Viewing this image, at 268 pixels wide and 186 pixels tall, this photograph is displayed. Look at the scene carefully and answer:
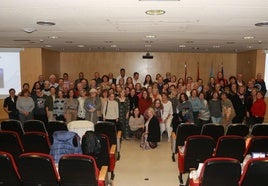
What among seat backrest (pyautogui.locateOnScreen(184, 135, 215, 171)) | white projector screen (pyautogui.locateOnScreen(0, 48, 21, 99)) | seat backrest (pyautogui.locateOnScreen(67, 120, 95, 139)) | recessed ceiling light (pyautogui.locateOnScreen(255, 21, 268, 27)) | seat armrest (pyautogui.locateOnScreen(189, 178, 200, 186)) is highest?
recessed ceiling light (pyautogui.locateOnScreen(255, 21, 268, 27))

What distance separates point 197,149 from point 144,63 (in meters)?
10.5

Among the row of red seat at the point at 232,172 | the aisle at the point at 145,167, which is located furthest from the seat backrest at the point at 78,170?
the aisle at the point at 145,167

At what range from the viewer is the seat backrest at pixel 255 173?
3832mm

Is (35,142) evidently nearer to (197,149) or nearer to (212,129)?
(197,149)

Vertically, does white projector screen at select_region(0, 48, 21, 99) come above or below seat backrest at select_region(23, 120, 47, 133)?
above

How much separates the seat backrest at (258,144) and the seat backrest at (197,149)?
0.73m

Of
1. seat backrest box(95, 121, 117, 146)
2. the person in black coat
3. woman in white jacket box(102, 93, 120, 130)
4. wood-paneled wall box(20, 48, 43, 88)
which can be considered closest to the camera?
seat backrest box(95, 121, 117, 146)

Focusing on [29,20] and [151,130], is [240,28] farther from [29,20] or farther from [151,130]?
[29,20]

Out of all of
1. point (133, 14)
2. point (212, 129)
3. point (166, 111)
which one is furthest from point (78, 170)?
point (166, 111)

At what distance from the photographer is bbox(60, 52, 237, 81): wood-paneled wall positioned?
50.9 feet

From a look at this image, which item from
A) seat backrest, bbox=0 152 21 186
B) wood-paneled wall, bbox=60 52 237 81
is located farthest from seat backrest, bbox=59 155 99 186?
wood-paneled wall, bbox=60 52 237 81

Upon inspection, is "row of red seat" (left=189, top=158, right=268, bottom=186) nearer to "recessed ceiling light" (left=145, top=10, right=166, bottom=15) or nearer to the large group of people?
"recessed ceiling light" (left=145, top=10, right=166, bottom=15)

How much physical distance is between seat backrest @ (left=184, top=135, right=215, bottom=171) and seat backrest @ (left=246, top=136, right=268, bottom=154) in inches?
28.9

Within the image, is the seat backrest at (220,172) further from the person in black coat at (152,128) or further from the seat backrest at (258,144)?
the person in black coat at (152,128)
